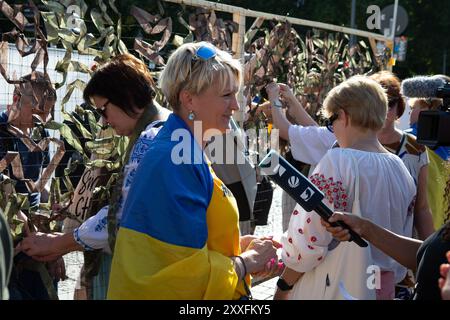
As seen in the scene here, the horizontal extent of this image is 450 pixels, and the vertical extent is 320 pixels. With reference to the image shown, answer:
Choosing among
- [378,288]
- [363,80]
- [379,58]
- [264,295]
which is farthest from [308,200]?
[379,58]

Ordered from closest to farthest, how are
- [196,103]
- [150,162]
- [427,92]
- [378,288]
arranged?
[150,162] < [196,103] < [378,288] < [427,92]

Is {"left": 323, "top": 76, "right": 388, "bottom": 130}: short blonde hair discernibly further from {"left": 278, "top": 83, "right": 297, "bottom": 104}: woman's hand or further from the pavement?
{"left": 278, "top": 83, "right": 297, "bottom": 104}: woman's hand

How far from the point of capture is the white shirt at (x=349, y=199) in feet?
9.18

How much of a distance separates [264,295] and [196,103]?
11.2 feet

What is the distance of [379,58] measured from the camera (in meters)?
7.55

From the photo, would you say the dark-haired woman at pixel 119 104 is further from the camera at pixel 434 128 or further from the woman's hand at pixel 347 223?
the camera at pixel 434 128

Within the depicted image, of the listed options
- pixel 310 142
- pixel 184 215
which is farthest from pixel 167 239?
pixel 310 142

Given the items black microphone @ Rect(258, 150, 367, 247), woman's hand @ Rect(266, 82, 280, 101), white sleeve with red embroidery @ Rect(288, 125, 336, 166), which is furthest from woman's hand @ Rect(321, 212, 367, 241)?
woman's hand @ Rect(266, 82, 280, 101)

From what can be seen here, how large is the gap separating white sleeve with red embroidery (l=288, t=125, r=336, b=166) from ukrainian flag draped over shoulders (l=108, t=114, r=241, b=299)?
2.07 m

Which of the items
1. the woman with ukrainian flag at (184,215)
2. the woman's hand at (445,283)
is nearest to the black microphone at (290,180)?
the woman with ukrainian flag at (184,215)

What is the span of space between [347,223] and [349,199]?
13.6 inches

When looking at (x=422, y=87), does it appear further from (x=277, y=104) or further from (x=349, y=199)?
(x=349, y=199)

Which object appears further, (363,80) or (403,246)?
(363,80)
